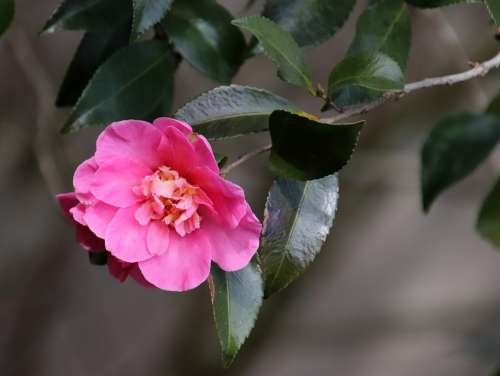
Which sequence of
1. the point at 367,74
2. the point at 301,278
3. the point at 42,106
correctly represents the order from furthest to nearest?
the point at 301,278, the point at 42,106, the point at 367,74

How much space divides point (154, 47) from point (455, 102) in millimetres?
1309

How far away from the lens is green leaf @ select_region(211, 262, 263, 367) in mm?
648

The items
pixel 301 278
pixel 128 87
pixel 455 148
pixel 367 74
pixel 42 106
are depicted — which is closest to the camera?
pixel 367 74

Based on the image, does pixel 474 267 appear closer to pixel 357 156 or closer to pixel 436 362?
pixel 436 362

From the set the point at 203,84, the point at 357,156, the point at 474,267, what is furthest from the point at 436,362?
the point at 203,84

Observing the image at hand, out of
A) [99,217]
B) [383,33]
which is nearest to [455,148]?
[383,33]

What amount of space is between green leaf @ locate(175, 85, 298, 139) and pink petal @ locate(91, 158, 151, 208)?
2.4 inches

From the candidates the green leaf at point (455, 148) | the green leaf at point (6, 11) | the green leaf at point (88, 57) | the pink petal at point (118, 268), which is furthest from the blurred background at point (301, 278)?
the pink petal at point (118, 268)

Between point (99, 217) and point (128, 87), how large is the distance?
236 millimetres

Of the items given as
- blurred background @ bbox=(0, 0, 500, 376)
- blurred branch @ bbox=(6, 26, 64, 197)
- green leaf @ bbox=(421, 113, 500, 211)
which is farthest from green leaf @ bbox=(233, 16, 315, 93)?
blurred background @ bbox=(0, 0, 500, 376)

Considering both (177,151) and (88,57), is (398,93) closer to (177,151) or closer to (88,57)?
(177,151)

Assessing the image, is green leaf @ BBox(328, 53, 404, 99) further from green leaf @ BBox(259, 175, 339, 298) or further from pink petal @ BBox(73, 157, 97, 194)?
pink petal @ BBox(73, 157, 97, 194)

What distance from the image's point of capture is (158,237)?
652mm

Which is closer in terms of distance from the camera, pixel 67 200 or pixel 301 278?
pixel 67 200
